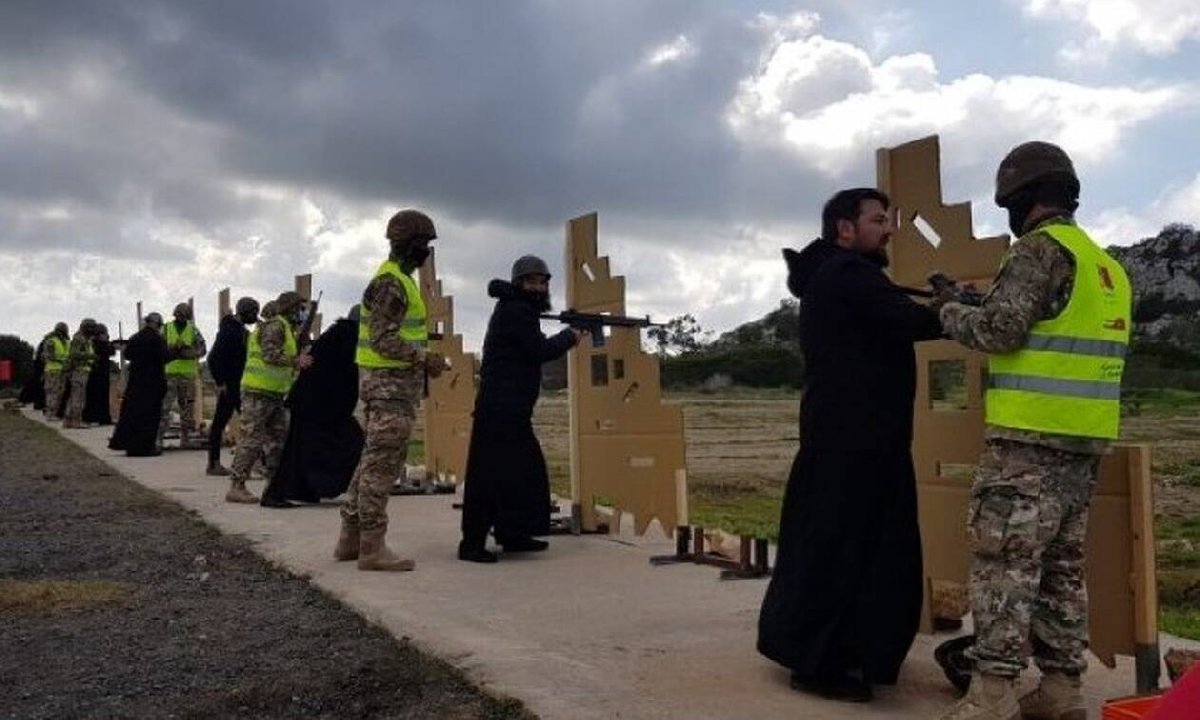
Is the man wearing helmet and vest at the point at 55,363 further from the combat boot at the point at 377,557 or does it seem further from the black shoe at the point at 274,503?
the combat boot at the point at 377,557

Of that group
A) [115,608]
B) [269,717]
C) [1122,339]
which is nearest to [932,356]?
[1122,339]

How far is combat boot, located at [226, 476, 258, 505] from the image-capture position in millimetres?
10984

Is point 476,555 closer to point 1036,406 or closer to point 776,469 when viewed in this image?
point 1036,406

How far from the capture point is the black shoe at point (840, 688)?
434 cm

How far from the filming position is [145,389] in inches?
659

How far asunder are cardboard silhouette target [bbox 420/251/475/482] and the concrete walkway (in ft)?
6.95

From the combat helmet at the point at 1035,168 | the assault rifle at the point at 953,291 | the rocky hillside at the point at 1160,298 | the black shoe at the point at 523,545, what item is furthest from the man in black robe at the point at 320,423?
the rocky hillside at the point at 1160,298

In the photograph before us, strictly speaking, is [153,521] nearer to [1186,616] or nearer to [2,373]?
[1186,616]

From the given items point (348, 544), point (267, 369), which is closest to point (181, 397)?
point (267, 369)

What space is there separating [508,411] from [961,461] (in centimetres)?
355

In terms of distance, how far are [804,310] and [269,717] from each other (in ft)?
7.80

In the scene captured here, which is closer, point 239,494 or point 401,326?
point 401,326

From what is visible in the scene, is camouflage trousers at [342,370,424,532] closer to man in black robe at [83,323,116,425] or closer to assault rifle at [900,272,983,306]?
assault rifle at [900,272,983,306]

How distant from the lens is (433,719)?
4.20 m
